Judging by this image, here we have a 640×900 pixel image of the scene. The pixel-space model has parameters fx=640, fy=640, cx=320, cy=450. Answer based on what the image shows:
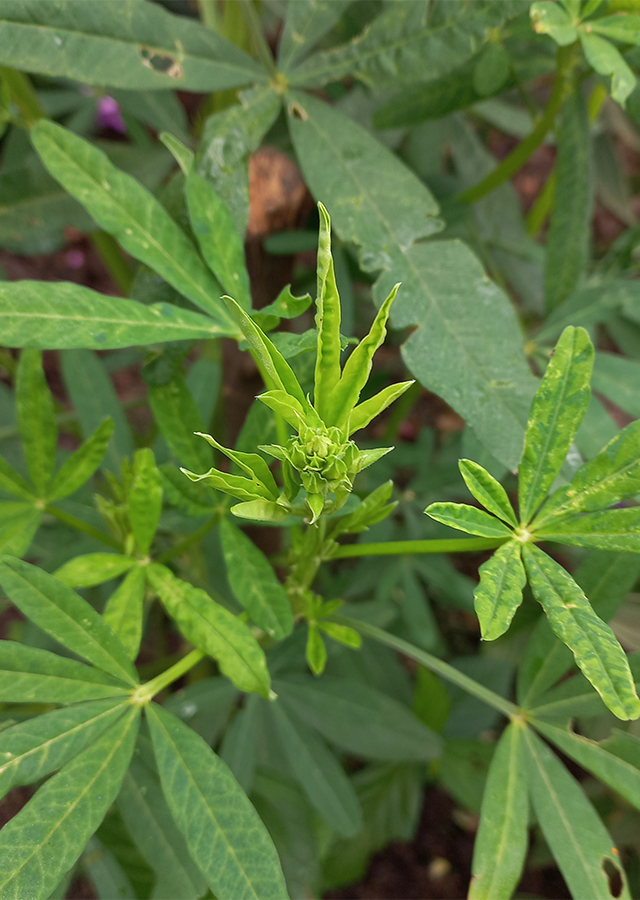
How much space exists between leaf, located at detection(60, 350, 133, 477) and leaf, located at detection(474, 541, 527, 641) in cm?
58

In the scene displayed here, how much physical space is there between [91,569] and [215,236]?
0.34 meters

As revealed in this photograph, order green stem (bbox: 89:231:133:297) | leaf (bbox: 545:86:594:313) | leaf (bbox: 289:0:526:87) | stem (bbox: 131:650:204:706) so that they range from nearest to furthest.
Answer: stem (bbox: 131:650:204:706) < leaf (bbox: 289:0:526:87) < leaf (bbox: 545:86:594:313) < green stem (bbox: 89:231:133:297)

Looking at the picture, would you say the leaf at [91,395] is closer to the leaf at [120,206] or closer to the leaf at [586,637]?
the leaf at [120,206]

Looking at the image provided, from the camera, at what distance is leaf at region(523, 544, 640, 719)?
44 cm

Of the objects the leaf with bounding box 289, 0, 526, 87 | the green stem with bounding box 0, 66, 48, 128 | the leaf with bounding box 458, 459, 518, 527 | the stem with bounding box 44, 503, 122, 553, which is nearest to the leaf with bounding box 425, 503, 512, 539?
the leaf with bounding box 458, 459, 518, 527

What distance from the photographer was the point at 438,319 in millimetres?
696

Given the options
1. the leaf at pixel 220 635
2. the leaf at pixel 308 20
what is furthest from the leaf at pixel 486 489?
the leaf at pixel 308 20

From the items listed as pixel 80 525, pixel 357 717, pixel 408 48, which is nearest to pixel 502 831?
pixel 357 717

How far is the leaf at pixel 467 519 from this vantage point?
1.55ft

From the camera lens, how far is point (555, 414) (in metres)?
0.53

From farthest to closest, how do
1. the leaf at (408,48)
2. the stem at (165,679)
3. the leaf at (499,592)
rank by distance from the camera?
the leaf at (408,48)
the stem at (165,679)
the leaf at (499,592)

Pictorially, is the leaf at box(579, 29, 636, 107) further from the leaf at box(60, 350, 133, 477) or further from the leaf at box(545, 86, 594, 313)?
the leaf at box(60, 350, 133, 477)

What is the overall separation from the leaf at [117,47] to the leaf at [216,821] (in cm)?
66

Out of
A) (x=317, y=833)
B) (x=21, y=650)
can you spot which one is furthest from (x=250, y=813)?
(x=317, y=833)
